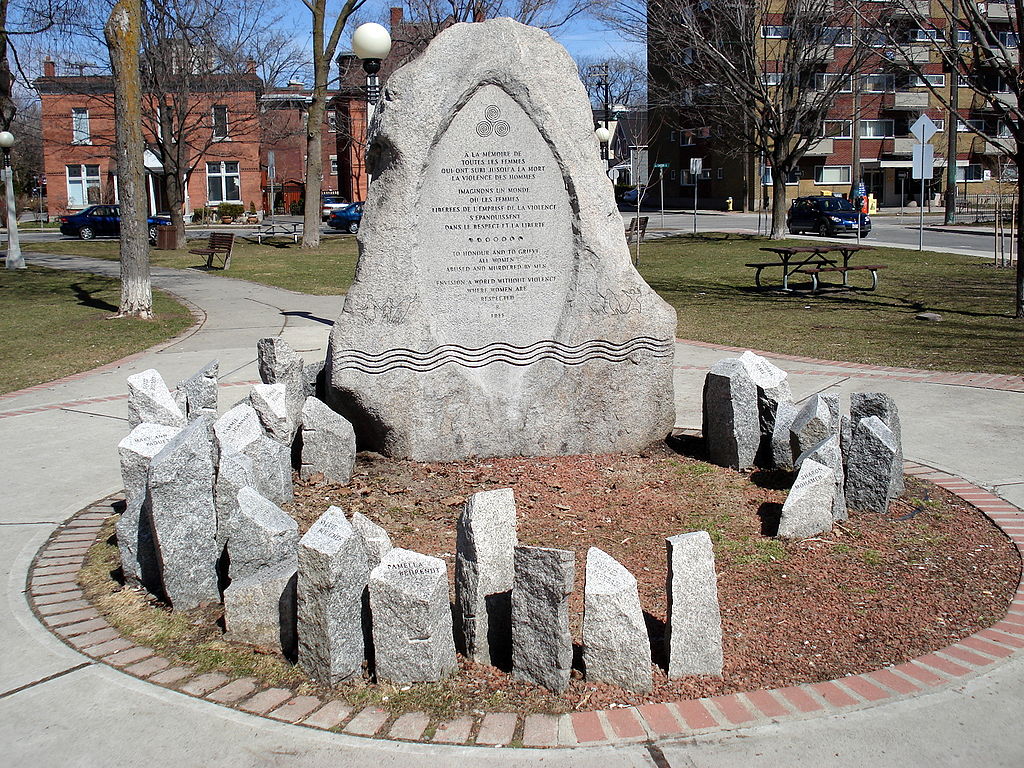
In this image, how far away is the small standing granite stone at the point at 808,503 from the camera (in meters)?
5.20

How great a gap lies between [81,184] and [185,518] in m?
62.4

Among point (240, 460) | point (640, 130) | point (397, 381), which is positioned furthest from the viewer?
point (640, 130)

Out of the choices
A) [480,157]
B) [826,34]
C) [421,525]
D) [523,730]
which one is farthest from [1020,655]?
[826,34]

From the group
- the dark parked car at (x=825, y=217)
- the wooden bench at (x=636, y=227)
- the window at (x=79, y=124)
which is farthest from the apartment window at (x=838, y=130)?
the window at (x=79, y=124)

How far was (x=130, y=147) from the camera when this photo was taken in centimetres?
1468

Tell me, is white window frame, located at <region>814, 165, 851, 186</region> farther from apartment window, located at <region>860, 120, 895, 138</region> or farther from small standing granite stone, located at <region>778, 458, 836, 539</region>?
small standing granite stone, located at <region>778, 458, 836, 539</region>

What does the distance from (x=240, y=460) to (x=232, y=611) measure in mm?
1010

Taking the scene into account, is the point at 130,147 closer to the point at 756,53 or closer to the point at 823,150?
the point at 756,53

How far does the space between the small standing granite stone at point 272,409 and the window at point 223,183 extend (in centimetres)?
5789

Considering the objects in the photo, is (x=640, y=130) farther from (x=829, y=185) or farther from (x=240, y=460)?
(x=240, y=460)

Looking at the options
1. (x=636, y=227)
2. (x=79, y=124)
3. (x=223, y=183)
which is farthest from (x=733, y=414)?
(x=79, y=124)

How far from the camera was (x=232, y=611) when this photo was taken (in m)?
4.14

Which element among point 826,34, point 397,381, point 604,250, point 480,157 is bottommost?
point 397,381

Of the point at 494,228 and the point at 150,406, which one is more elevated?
the point at 494,228
